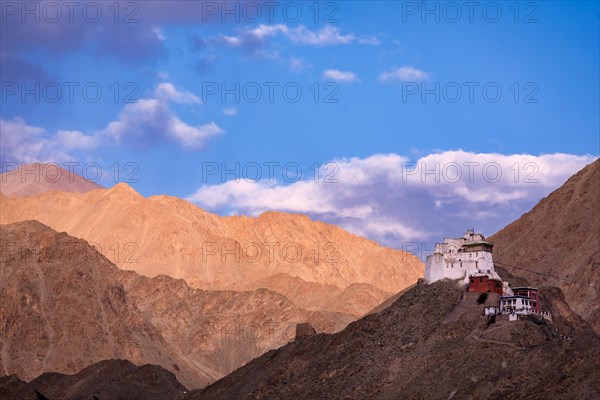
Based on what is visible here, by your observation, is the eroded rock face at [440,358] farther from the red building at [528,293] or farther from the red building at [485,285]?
the red building at [528,293]

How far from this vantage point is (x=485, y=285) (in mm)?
172500

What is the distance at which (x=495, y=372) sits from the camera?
15062 centimetres

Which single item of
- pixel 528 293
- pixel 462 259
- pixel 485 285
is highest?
pixel 462 259

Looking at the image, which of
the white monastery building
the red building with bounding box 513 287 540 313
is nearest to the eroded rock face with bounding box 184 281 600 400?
the white monastery building

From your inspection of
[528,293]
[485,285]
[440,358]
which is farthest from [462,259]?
[440,358]

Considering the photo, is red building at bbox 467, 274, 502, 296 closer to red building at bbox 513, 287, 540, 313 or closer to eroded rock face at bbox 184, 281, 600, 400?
eroded rock face at bbox 184, 281, 600, 400

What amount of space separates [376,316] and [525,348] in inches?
1367

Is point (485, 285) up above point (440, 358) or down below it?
above

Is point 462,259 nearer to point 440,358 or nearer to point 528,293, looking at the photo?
point 528,293

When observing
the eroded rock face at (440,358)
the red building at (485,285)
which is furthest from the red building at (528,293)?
the eroded rock face at (440,358)

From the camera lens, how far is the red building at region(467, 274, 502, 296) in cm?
17225

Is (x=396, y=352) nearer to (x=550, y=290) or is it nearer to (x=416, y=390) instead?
(x=416, y=390)

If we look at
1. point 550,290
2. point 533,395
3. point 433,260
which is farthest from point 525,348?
point 550,290

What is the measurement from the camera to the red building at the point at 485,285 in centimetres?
17225
